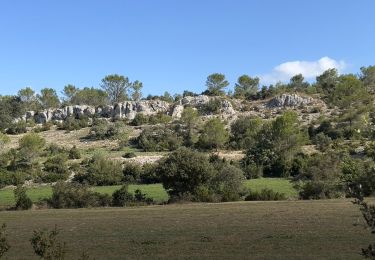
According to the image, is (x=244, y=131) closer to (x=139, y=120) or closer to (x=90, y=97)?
(x=139, y=120)

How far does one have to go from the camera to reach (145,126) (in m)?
104

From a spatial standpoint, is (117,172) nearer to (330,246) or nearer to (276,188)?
(276,188)

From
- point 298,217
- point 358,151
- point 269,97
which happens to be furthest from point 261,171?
point 269,97

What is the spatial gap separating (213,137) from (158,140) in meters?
12.0

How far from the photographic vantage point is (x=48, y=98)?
479 ft

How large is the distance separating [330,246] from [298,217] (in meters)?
9.78

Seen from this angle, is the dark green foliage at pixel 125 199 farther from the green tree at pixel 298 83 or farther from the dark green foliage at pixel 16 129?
the green tree at pixel 298 83

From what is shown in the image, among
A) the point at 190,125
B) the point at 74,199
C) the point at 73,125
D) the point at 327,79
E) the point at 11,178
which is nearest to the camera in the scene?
the point at 74,199

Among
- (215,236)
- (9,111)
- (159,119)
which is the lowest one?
(215,236)

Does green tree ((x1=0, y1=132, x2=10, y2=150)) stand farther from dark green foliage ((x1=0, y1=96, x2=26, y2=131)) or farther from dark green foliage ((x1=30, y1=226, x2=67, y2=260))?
dark green foliage ((x1=30, y1=226, x2=67, y2=260))

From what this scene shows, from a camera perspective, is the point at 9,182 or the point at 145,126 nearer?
the point at 9,182

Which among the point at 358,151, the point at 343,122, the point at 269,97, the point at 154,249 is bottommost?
the point at 154,249

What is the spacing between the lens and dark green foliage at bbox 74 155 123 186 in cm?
6481

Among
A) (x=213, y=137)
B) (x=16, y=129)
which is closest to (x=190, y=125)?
(x=213, y=137)
